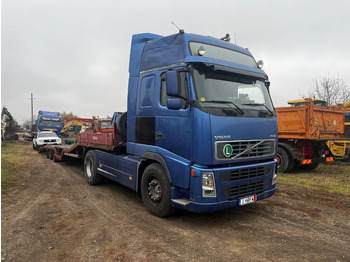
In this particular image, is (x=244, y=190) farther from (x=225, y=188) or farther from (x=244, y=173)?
(x=225, y=188)

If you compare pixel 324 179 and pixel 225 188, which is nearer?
pixel 225 188

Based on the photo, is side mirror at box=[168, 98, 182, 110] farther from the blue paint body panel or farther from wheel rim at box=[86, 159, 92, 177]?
wheel rim at box=[86, 159, 92, 177]

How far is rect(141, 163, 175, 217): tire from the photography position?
4.75 meters

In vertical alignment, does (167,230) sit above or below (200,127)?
below

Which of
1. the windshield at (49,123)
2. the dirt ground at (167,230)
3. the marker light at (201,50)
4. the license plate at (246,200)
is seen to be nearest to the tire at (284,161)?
the dirt ground at (167,230)

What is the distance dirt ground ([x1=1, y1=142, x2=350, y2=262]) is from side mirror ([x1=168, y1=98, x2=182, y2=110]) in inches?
82.4

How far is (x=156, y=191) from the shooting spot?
199 inches

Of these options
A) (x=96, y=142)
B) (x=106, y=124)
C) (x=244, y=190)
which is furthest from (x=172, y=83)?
(x=106, y=124)

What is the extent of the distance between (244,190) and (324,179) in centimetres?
556

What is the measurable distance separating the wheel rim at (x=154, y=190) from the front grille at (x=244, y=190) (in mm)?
1267

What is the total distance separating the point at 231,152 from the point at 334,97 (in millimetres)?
25851

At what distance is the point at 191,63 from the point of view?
14.7ft

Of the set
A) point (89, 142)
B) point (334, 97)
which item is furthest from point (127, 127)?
point (334, 97)

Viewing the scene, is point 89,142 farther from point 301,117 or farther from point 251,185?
point 301,117
